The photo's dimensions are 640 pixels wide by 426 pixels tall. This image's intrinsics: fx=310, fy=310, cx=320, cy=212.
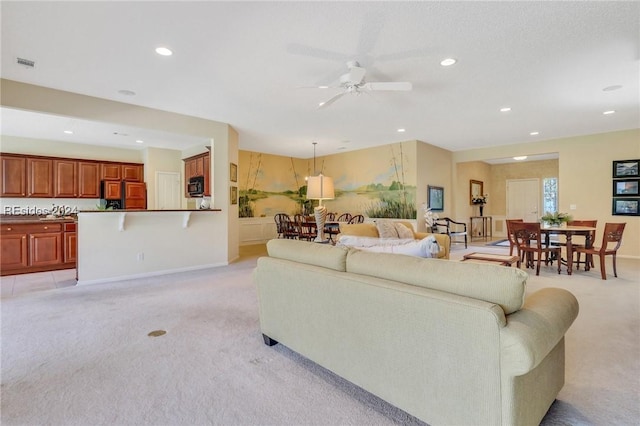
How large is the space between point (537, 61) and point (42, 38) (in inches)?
194

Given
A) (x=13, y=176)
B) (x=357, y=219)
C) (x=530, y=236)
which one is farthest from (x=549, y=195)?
(x=13, y=176)

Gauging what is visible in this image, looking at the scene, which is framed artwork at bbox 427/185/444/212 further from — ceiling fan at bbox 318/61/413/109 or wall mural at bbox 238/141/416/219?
ceiling fan at bbox 318/61/413/109

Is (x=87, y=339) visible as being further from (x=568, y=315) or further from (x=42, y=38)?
(x=568, y=315)

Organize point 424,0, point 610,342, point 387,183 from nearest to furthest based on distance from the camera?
1. point 424,0
2. point 610,342
3. point 387,183

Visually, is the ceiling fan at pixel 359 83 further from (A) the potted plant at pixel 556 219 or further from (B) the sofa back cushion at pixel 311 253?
(A) the potted plant at pixel 556 219

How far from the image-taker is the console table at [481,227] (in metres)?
9.94

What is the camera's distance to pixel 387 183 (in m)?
8.05

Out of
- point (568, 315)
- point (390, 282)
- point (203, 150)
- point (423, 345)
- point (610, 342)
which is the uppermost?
point (203, 150)

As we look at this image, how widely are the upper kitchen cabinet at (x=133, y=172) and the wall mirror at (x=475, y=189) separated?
368 inches

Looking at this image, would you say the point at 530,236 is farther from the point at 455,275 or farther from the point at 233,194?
the point at 233,194

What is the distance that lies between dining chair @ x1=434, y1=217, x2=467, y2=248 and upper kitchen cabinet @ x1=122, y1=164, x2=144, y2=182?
737 centimetres

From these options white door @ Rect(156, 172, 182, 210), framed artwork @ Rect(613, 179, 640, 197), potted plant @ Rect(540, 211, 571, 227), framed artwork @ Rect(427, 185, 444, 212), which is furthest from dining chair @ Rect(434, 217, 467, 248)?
white door @ Rect(156, 172, 182, 210)

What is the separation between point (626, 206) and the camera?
6.46m

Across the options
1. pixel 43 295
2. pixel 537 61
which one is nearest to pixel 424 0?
pixel 537 61
